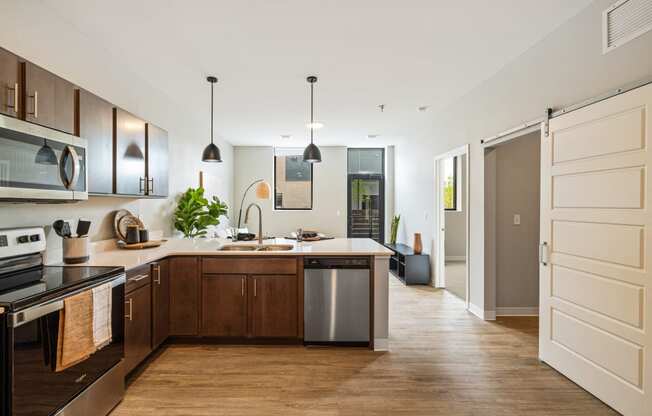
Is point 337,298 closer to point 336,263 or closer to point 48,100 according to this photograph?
point 336,263

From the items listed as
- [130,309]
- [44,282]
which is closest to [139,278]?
[130,309]

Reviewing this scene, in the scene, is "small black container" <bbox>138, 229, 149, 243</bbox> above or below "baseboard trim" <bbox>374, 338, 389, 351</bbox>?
above

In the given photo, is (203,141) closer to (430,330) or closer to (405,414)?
(430,330)

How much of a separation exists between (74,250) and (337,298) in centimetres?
204

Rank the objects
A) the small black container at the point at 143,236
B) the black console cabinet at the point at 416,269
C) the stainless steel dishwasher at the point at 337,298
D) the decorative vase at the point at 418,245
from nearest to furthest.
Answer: the stainless steel dishwasher at the point at 337,298 → the small black container at the point at 143,236 → the black console cabinet at the point at 416,269 → the decorative vase at the point at 418,245

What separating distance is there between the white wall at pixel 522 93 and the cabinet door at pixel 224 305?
2654 mm

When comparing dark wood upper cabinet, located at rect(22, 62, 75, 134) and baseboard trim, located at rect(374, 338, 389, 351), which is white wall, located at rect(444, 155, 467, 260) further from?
dark wood upper cabinet, located at rect(22, 62, 75, 134)

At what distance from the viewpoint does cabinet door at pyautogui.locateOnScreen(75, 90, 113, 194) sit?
2281 mm

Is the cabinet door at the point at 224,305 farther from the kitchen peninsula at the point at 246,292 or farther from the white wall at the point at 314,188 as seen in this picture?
the white wall at the point at 314,188

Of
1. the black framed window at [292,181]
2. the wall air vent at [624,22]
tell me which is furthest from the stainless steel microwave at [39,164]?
the black framed window at [292,181]

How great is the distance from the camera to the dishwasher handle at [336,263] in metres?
3.00

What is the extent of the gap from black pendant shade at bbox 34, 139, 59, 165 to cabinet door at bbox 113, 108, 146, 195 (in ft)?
2.36

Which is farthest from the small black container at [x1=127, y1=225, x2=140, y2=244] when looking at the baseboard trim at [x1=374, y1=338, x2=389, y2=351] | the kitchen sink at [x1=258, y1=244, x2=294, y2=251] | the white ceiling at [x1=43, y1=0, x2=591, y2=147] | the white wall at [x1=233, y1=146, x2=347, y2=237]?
the white wall at [x1=233, y1=146, x2=347, y2=237]

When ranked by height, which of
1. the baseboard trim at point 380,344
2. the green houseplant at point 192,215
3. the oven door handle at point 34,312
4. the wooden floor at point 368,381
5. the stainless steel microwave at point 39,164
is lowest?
the wooden floor at point 368,381
